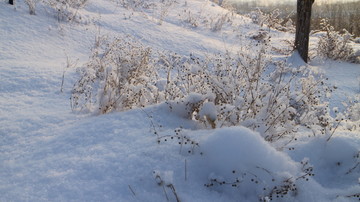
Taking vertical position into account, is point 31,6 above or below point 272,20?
below

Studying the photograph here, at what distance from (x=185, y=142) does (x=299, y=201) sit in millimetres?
681

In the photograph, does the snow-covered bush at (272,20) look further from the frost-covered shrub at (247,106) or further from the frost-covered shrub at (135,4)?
the frost-covered shrub at (247,106)

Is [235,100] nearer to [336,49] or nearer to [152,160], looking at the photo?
[152,160]

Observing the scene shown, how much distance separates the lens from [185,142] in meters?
1.82

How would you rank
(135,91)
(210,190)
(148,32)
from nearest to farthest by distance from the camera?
(210,190) → (135,91) → (148,32)

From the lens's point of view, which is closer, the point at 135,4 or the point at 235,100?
the point at 235,100

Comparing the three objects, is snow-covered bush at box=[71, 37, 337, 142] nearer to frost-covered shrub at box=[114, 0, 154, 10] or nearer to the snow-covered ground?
the snow-covered ground

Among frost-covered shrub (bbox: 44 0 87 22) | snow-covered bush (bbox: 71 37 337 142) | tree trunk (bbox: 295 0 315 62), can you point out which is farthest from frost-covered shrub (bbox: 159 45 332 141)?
frost-covered shrub (bbox: 44 0 87 22)

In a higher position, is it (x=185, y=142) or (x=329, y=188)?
(x=185, y=142)

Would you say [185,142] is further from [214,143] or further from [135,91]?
[135,91]

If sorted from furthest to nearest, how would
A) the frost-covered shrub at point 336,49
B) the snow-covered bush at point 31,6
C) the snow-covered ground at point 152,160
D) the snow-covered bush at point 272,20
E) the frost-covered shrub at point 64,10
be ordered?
the snow-covered bush at point 272,20 < the frost-covered shrub at point 336,49 < the frost-covered shrub at point 64,10 < the snow-covered bush at point 31,6 < the snow-covered ground at point 152,160

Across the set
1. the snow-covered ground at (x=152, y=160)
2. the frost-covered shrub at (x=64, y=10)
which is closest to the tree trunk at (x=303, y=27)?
the frost-covered shrub at (x=64, y=10)

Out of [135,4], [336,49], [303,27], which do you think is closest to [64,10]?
[135,4]

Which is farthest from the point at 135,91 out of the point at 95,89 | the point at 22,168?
the point at 95,89
